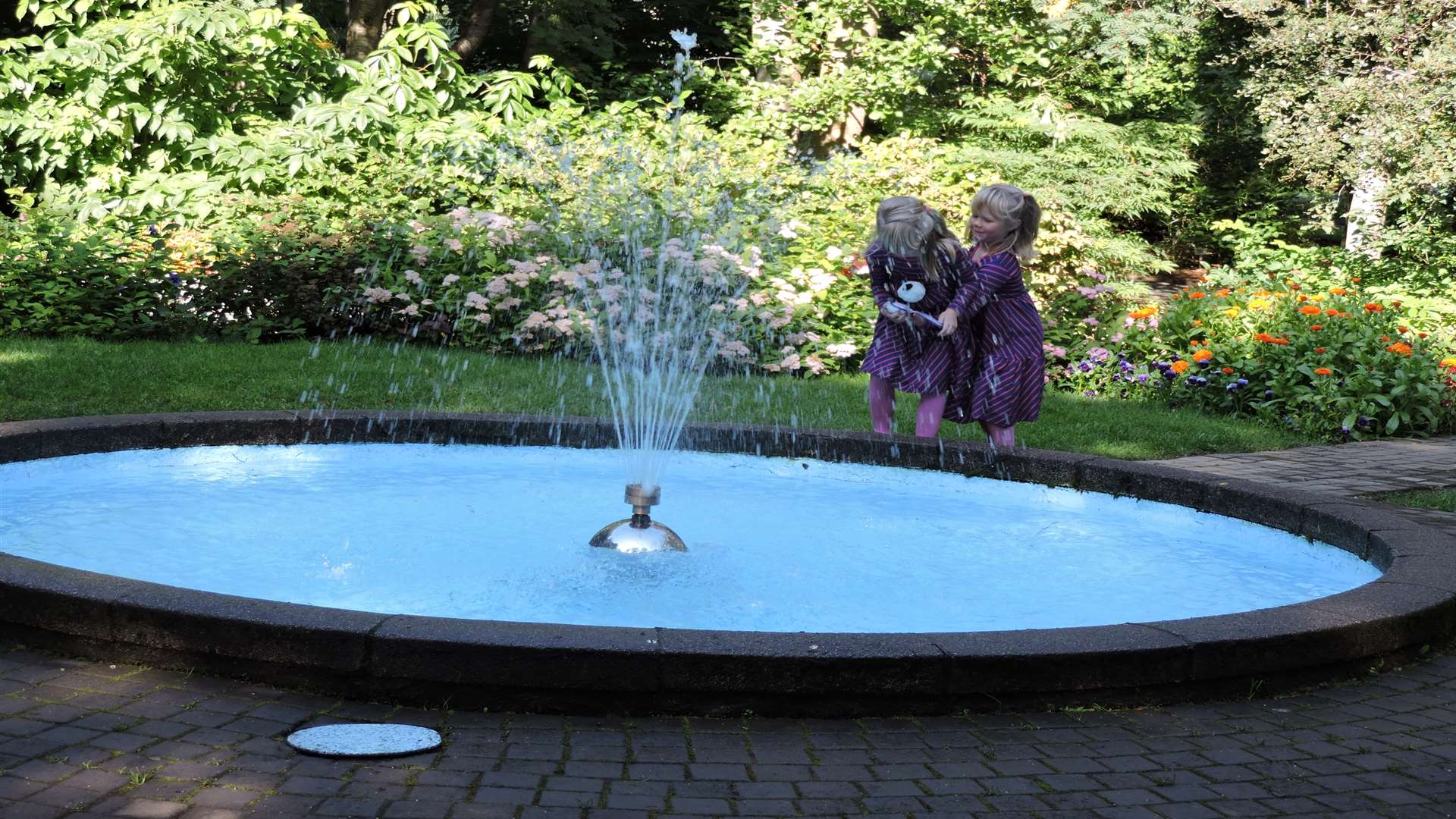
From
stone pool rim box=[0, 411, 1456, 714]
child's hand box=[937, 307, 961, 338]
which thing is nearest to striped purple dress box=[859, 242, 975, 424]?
child's hand box=[937, 307, 961, 338]

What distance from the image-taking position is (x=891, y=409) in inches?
290

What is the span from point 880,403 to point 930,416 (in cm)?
35

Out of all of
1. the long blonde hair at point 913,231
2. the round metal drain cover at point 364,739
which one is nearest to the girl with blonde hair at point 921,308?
the long blonde hair at point 913,231

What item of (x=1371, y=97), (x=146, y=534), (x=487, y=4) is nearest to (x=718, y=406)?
(x=146, y=534)

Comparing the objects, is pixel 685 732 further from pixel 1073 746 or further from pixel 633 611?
pixel 633 611

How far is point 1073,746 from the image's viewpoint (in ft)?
11.1

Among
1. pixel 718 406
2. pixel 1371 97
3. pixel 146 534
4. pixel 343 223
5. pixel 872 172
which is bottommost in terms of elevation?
pixel 146 534

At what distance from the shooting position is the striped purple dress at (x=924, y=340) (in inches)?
267

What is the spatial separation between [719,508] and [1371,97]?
37.1 feet

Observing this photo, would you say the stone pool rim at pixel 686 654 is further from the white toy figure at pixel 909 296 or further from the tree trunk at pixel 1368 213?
the tree trunk at pixel 1368 213

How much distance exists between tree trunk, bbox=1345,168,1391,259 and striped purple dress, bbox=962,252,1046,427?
392 inches

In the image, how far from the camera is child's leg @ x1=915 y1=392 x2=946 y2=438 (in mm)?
7051

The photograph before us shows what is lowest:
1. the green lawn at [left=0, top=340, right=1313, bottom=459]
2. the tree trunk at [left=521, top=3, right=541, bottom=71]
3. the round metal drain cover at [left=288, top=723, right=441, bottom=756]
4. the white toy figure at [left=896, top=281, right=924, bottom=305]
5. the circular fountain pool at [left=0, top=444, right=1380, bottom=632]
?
the round metal drain cover at [left=288, top=723, right=441, bottom=756]

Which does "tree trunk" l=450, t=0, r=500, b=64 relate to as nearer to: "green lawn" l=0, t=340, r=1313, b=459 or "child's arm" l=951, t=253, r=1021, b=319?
"green lawn" l=0, t=340, r=1313, b=459
